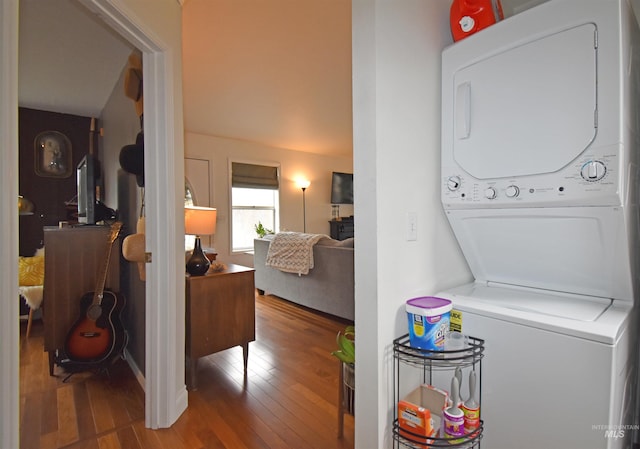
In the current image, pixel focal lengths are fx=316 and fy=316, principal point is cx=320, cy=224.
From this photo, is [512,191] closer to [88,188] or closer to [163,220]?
[163,220]

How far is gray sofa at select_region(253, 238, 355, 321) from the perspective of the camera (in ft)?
10.2

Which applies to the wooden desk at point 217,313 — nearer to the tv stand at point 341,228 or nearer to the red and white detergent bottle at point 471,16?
the red and white detergent bottle at point 471,16

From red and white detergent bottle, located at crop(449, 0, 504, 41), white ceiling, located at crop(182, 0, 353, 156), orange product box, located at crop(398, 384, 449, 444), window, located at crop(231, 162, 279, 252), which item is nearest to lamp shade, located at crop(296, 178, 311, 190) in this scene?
window, located at crop(231, 162, 279, 252)

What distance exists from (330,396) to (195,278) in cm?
116

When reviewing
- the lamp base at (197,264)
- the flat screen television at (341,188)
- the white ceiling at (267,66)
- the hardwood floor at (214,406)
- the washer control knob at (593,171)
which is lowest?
the hardwood floor at (214,406)

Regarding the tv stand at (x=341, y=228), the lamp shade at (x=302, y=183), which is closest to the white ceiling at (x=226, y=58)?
the lamp shade at (x=302, y=183)

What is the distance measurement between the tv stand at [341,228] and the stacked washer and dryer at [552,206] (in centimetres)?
532

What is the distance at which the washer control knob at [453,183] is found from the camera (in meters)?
1.34

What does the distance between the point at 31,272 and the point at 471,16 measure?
13.5 feet

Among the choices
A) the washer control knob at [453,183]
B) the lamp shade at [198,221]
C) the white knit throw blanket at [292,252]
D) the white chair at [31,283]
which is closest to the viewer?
the washer control knob at [453,183]

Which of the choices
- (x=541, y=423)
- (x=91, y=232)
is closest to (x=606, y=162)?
(x=541, y=423)

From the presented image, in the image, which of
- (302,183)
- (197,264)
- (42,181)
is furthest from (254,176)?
(197,264)

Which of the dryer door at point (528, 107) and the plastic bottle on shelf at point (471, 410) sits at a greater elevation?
the dryer door at point (528, 107)

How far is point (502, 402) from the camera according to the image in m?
1.10
